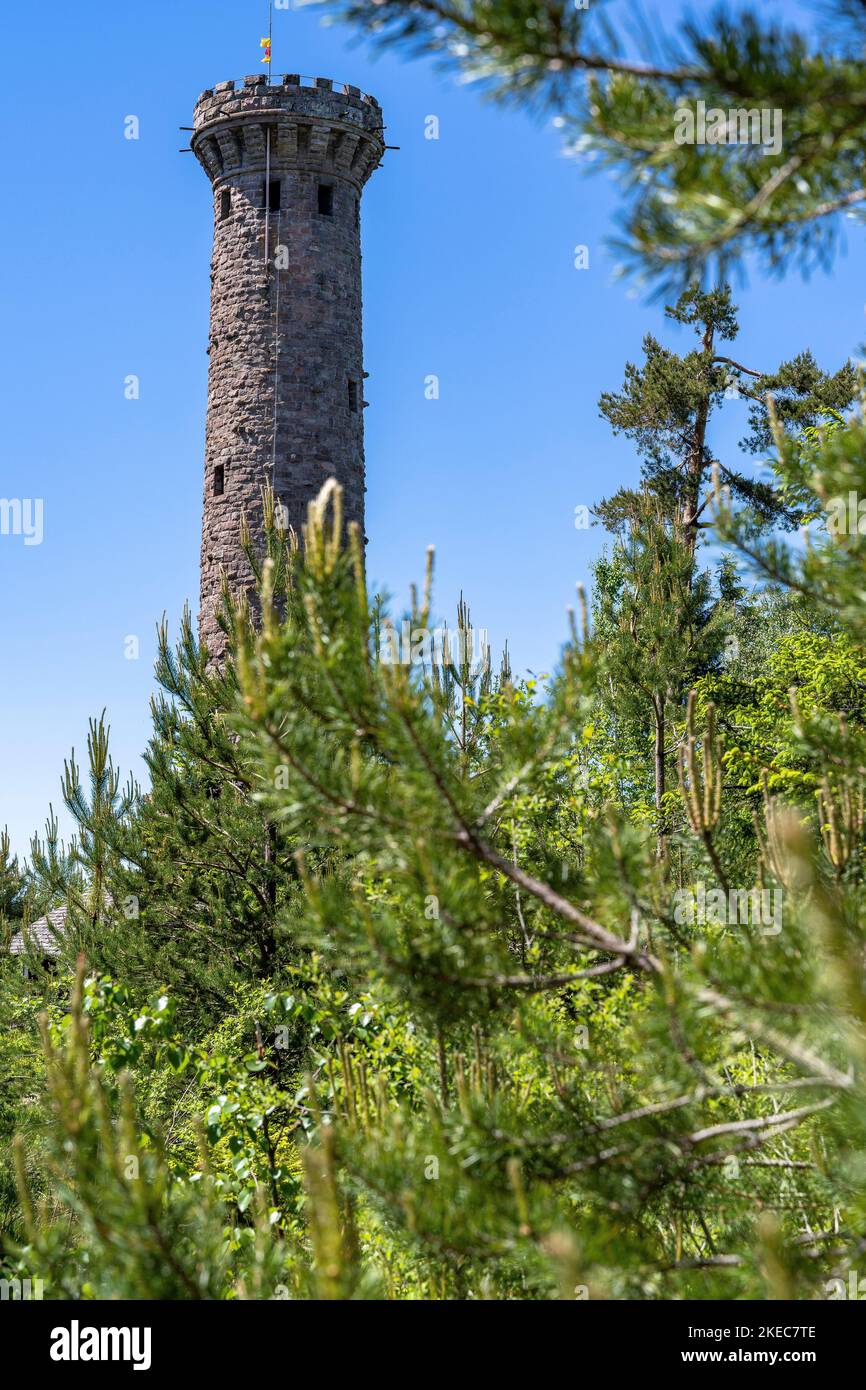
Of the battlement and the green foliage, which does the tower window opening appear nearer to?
the battlement

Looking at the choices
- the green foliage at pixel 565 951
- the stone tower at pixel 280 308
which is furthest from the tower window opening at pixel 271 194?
the green foliage at pixel 565 951

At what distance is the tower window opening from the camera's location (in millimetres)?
22828

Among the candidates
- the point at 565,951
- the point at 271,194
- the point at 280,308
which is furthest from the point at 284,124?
the point at 565,951

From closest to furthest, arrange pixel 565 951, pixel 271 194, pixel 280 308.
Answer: pixel 565 951
pixel 280 308
pixel 271 194

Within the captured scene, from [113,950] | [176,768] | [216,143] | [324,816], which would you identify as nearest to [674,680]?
[176,768]

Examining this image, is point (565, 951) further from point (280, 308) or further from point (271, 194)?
point (271, 194)

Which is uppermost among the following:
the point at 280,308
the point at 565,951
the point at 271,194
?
the point at 271,194

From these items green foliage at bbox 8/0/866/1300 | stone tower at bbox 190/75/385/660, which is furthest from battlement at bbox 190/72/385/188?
green foliage at bbox 8/0/866/1300

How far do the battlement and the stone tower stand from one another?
0.02 metres

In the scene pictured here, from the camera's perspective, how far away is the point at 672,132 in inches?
107

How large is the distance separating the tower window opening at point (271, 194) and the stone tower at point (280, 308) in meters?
0.02

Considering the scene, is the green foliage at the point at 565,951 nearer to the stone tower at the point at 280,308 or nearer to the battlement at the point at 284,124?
the stone tower at the point at 280,308

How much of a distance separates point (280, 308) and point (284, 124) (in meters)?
3.54

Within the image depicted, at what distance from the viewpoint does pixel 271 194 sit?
23.0 metres
